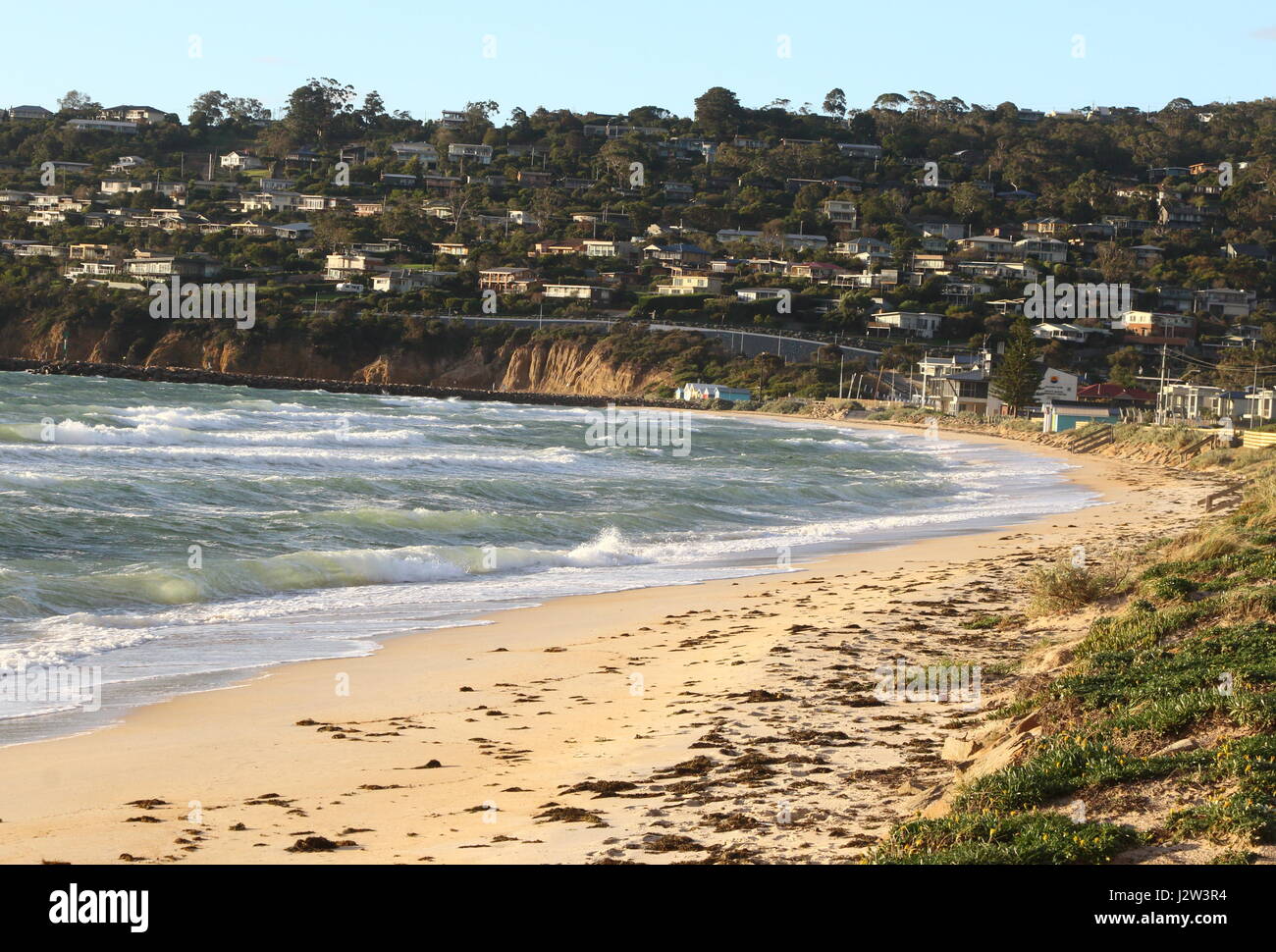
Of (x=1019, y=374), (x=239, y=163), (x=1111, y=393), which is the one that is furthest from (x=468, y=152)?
(x=1019, y=374)

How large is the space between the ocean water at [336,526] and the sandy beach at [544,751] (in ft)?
A: 4.02

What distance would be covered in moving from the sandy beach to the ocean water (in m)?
1.23

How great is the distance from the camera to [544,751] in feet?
30.8

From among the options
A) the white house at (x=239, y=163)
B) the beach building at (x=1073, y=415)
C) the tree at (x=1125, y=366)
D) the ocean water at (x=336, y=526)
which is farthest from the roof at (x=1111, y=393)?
the white house at (x=239, y=163)

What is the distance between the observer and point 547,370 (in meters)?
108

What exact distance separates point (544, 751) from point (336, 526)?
13131 millimetres

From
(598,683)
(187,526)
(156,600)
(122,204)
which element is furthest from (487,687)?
(122,204)

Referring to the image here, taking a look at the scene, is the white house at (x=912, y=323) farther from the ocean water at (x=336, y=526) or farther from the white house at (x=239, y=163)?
the white house at (x=239, y=163)

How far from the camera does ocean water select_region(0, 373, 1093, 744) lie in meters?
13.3

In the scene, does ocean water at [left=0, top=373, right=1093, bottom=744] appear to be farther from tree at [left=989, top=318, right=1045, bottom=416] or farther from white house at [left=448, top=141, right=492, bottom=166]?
white house at [left=448, top=141, right=492, bottom=166]

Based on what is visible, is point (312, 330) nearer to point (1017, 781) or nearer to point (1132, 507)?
point (1132, 507)

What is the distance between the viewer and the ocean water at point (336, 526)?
13.3 m

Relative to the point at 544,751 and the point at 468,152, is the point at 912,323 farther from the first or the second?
the point at 544,751
